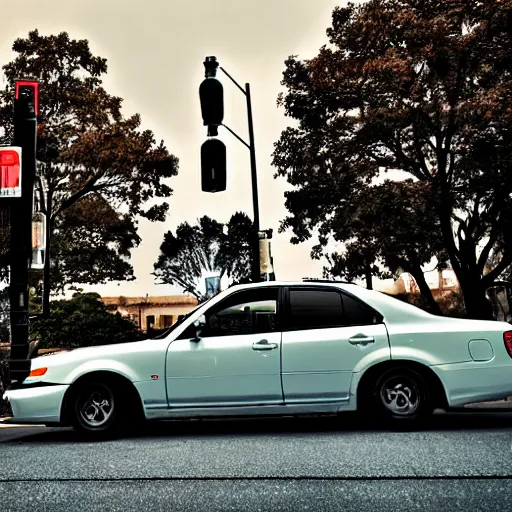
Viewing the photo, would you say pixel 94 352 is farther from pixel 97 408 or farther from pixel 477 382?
pixel 477 382

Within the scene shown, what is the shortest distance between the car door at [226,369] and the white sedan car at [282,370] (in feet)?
0.03

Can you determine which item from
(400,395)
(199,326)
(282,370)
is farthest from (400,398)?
(199,326)

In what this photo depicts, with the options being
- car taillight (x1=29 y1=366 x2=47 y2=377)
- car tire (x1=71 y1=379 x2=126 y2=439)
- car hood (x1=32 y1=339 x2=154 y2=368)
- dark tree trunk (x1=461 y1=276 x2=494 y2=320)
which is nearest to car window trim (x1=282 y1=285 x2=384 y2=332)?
car hood (x1=32 y1=339 x2=154 y2=368)

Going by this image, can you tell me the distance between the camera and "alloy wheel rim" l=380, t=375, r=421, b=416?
8469 mm

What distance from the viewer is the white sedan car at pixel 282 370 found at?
8.53 metres

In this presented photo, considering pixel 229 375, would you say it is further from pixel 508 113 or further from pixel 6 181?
pixel 508 113

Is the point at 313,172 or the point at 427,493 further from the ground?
the point at 313,172

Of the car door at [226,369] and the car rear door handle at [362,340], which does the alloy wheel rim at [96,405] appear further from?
Answer: the car rear door handle at [362,340]

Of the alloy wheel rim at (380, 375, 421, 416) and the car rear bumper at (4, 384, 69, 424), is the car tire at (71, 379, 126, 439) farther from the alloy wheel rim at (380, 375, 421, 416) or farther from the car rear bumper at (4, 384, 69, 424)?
the alloy wheel rim at (380, 375, 421, 416)

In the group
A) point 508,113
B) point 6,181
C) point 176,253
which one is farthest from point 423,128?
point 176,253

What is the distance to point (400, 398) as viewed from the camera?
852cm

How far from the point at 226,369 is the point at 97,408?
1.41 meters

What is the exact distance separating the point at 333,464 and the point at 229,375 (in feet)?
6.93

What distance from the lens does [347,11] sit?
103 ft
